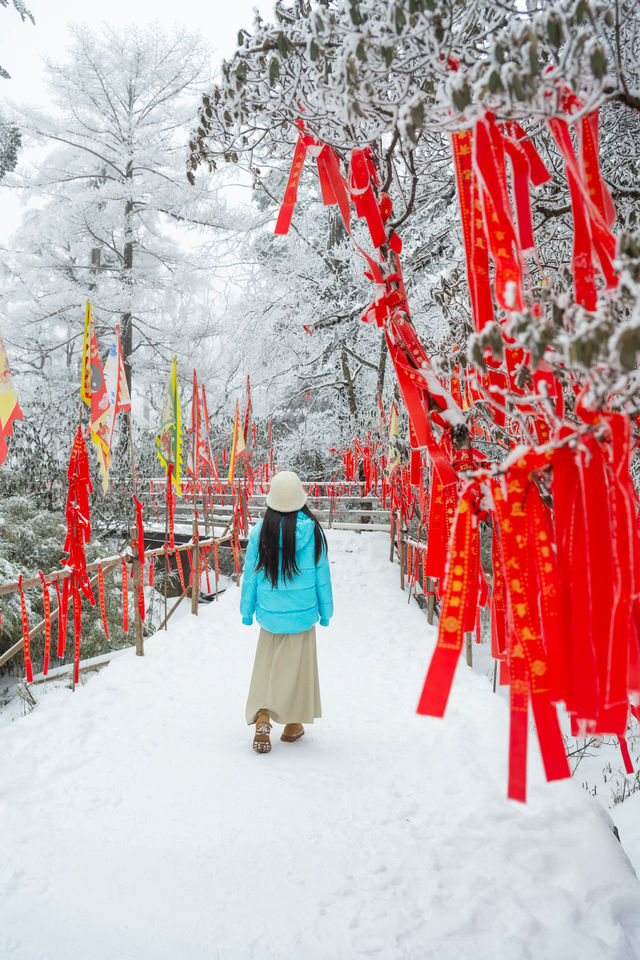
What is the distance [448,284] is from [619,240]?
2241 millimetres

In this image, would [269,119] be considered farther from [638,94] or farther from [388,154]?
[638,94]

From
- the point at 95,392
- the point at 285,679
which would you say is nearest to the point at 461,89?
the point at 285,679

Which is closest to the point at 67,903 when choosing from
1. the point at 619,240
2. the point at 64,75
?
the point at 619,240

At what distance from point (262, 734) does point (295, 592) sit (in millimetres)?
899

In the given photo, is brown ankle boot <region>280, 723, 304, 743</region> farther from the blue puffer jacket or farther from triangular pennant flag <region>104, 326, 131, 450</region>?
triangular pennant flag <region>104, 326, 131, 450</region>

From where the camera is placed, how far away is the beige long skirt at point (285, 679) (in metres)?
3.92

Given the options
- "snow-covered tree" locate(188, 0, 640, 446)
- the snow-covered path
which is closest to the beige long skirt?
the snow-covered path

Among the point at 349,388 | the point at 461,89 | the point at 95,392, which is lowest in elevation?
the point at 95,392

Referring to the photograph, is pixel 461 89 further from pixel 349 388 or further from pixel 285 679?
pixel 349 388

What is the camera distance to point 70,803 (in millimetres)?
3170

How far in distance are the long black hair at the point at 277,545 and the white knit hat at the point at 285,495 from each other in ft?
0.13

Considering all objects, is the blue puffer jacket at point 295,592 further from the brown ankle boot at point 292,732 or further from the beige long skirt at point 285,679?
the brown ankle boot at point 292,732

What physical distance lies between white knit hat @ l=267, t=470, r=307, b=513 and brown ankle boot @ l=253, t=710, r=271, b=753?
1.32m

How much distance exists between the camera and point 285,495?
392 cm
